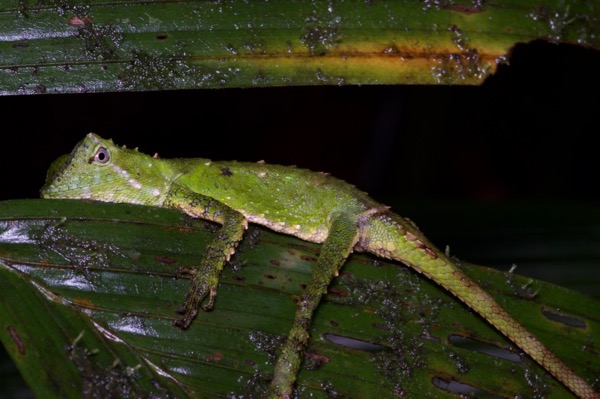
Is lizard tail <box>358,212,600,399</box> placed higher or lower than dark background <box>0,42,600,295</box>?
higher

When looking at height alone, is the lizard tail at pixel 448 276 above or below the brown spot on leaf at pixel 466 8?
below

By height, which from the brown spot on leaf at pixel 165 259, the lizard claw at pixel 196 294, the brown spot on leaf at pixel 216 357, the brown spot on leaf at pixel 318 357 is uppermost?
the brown spot on leaf at pixel 165 259

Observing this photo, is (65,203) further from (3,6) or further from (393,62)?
(393,62)

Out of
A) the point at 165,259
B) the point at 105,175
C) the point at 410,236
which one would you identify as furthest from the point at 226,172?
the point at 410,236

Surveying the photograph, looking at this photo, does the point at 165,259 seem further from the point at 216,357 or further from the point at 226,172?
the point at 226,172

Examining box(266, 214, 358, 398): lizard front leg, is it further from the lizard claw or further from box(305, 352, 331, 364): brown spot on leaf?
the lizard claw

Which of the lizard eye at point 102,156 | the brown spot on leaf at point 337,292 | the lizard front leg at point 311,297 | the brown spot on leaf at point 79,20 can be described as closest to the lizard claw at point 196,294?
the lizard front leg at point 311,297

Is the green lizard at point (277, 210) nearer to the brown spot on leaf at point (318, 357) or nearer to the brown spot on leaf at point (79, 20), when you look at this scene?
the brown spot on leaf at point (318, 357)

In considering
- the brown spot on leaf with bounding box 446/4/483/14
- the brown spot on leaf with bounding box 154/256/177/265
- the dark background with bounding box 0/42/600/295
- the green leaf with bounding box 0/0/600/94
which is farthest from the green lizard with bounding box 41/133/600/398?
the brown spot on leaf with bounding box 446/4/483/14
